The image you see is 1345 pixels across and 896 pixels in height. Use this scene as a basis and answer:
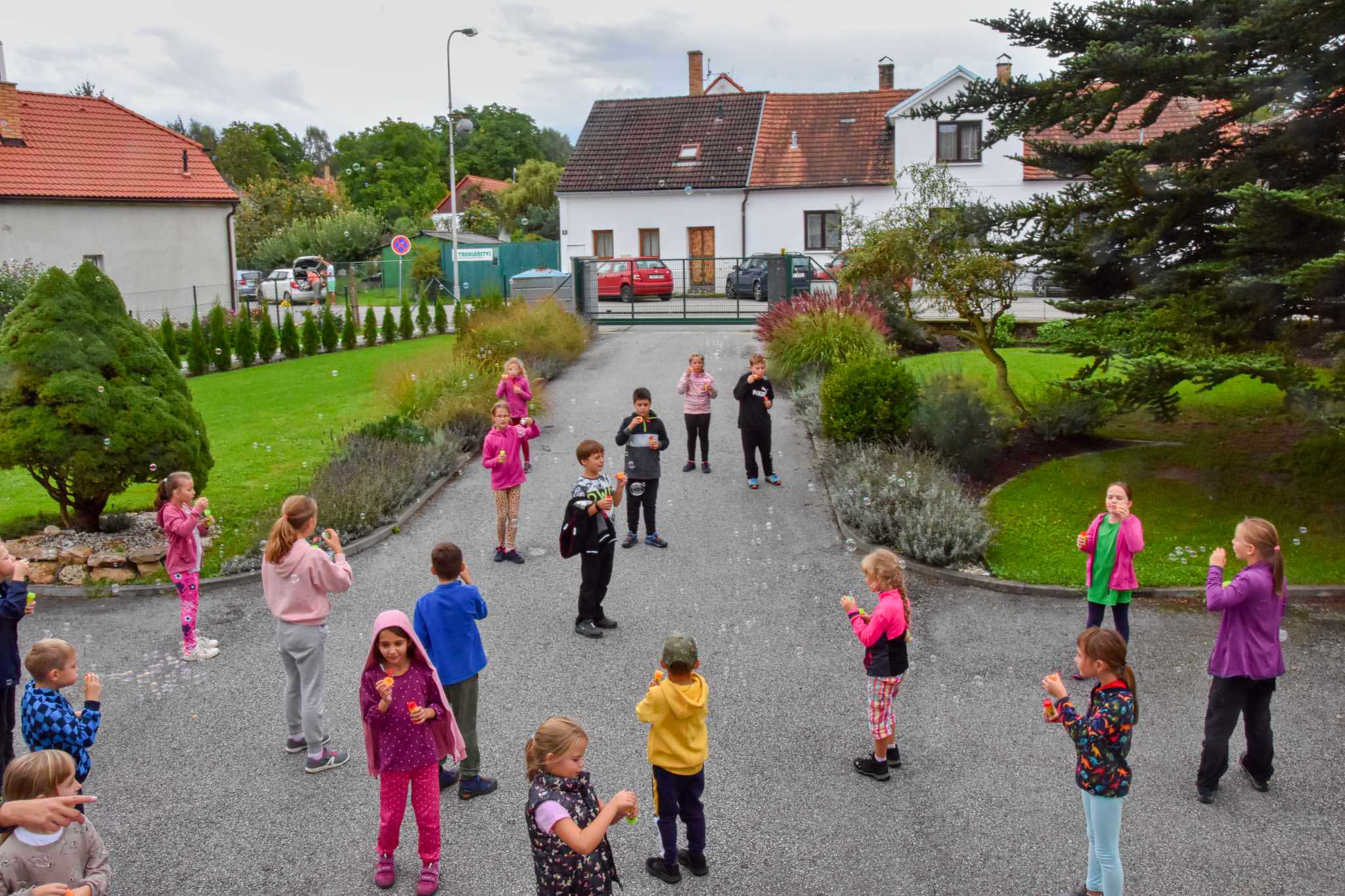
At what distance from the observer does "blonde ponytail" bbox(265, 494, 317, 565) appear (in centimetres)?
642

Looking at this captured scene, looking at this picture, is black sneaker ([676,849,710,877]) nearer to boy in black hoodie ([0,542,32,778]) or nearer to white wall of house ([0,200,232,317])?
boy in black hoodie ([0,542,32,778])

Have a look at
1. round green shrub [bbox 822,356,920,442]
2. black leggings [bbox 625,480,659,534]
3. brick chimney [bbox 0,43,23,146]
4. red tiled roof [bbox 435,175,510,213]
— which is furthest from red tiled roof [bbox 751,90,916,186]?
red tiled roof [bbox 435,175,510,213]

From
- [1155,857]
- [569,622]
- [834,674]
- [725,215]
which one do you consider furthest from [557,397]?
[725,215]

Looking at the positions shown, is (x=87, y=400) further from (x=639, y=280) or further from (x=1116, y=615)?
(x=639, y=280)

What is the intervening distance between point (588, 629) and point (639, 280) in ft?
72.3


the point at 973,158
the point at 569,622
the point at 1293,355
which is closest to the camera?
the point at 569,622

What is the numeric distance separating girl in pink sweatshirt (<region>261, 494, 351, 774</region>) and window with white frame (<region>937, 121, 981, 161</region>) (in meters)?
32.8

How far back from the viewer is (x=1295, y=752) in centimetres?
680

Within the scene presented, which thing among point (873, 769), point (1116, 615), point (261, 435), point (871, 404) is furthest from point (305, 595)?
point (261, 435)

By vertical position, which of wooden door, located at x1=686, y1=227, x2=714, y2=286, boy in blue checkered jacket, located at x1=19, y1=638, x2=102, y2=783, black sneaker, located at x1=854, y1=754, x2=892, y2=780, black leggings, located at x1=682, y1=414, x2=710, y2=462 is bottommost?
black sneaker, located at x1=854, y1=754, x2=892, y2=780

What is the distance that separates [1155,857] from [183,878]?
16.3 ft

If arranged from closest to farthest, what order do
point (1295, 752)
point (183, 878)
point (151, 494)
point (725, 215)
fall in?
point (183, 878)
point (1295, 752)
point (151, 494)
point (725, 215)

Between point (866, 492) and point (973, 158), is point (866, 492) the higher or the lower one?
the lower one

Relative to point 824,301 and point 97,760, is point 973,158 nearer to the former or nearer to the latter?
point 824,301
